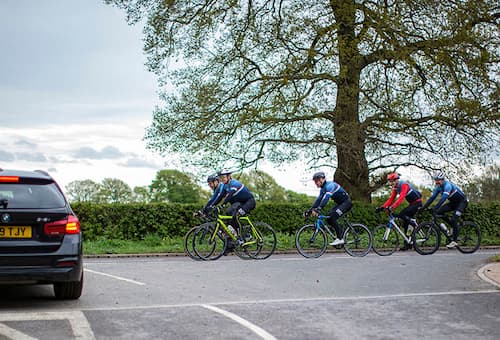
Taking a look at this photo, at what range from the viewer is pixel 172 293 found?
9727 millimetres

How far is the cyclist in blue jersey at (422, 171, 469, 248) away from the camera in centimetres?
1783

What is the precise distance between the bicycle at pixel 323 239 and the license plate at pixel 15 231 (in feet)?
29.6

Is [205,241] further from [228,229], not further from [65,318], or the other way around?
[65,318]

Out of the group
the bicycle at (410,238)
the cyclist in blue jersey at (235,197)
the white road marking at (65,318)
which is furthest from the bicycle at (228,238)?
the white road marking at (65,318)

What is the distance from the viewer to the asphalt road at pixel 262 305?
6.95 m

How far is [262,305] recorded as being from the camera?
28.1ft

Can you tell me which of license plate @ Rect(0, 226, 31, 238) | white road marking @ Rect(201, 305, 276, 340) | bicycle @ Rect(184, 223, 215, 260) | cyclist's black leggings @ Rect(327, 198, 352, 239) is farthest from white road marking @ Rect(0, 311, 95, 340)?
cyclist's black leggings @ Rect(327, 198, 352, 239)

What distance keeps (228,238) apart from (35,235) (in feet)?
26.6

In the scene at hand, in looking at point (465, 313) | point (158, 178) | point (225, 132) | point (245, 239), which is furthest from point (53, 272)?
point (158, 178)

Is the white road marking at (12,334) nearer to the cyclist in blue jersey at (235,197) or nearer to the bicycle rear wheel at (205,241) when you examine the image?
the bicycle rear wheel at (205,241)

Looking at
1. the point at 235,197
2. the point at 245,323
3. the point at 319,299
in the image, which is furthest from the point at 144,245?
the point at 245,323

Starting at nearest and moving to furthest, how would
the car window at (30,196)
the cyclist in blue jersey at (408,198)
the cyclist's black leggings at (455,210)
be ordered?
the car window at (30,196) → the cyclist in blue jersey at (408,198) → the cyclist's black leggings at (455,210)

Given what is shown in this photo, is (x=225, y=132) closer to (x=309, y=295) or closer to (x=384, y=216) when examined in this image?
(x=384, y=216)

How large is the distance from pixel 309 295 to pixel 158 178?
75.1 m
